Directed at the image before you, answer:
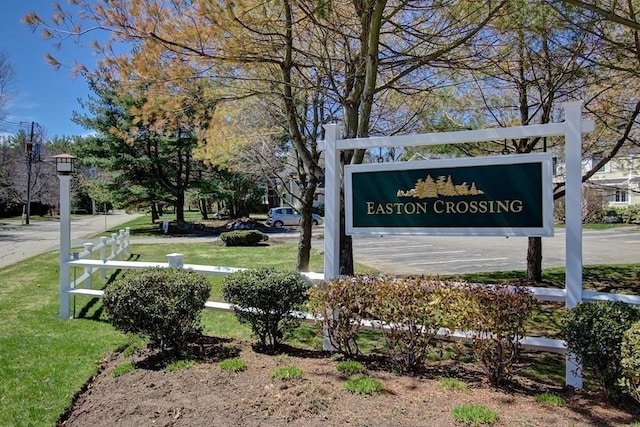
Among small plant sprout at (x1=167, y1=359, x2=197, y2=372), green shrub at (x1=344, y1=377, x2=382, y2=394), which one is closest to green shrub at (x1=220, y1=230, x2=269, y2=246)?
small plant sprout at (x1=167, y1=359, x2=197, y2=372)

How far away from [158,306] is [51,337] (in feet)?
7.85

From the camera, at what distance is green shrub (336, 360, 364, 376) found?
156 inches

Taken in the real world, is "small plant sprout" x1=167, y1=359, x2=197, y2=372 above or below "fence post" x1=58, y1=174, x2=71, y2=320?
below

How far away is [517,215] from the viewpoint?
4.07 metres

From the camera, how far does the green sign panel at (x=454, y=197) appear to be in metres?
4.01

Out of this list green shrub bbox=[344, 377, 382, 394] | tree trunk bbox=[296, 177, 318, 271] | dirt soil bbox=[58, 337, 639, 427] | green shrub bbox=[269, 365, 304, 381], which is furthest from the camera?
tree trunk bbox=[296, 177, 318, 271]

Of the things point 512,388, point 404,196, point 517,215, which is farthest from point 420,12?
point 512,388

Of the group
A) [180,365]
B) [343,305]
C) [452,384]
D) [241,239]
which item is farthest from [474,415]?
[241,239]

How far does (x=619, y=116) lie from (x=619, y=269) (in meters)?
5.61

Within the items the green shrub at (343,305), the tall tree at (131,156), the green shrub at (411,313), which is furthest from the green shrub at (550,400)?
the tall tree at (131,156)

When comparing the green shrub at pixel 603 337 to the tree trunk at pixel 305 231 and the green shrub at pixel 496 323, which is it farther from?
the tree trunk at pixel 305 231

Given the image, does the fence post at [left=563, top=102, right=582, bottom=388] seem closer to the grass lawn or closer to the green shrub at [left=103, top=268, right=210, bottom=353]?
the grass lawn

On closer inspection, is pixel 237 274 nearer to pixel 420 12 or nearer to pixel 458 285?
pixel 458 285

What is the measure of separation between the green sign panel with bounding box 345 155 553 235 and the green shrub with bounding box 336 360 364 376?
1.32 m
